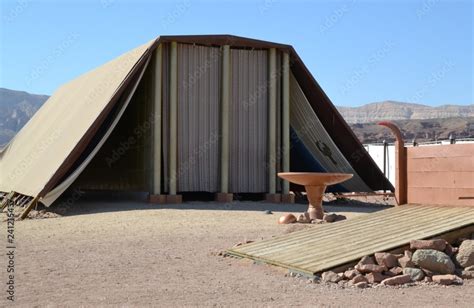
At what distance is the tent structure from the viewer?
1752 centimetres

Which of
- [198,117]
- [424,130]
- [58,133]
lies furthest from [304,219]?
[424,130]

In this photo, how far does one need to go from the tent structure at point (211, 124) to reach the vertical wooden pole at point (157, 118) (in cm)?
3

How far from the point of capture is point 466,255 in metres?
7.38

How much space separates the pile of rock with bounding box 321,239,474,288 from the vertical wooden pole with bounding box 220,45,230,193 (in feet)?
35.8

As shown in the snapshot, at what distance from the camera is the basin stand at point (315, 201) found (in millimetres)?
12641

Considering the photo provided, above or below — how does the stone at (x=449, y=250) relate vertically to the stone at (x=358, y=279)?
above

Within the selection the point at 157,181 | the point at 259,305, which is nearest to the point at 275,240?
the point at 259,305

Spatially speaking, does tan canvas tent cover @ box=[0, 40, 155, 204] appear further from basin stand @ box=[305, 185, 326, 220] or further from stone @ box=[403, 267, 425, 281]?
stone @ box=[403, 267, 425, 281]

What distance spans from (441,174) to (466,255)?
2.27 m

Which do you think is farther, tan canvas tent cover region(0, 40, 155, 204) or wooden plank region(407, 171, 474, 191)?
tan canvas tent cover region(0, 40, 155, 204)

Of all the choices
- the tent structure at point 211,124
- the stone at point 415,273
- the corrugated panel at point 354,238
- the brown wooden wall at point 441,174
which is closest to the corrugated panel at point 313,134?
the tent structure at point 211,124

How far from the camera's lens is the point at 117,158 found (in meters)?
23.3

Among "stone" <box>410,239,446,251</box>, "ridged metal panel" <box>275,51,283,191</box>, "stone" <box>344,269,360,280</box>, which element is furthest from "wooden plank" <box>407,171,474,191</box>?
"ridged metal panel" <box>275,51,283,191</box>

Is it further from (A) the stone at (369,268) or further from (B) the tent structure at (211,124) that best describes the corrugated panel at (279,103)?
(A) the stone at (369,268)
